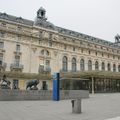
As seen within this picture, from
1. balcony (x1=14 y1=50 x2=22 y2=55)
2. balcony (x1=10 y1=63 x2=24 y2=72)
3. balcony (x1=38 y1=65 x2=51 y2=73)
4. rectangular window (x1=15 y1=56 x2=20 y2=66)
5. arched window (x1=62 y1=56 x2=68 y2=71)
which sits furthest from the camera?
arched window (x1=62 y1=56 x2=68 y2=71)

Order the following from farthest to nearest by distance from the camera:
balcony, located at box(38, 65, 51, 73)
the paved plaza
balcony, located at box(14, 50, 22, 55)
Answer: balcony, located at box(38, 65, 51, 73) < balcony, located at box(14, 50, 22, 55) < the paved plaza

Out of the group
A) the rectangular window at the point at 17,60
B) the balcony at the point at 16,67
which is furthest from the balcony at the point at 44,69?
the rectangular window at the point at 17,60

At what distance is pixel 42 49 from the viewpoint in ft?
176

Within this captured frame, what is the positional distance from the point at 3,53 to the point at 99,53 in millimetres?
34444

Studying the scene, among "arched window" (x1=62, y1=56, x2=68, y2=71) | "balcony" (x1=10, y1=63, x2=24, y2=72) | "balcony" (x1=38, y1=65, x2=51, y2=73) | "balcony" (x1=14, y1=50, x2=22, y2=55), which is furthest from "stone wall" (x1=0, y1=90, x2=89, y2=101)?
"arched window" (x1=62, y1=56, x2=68, y2=71)

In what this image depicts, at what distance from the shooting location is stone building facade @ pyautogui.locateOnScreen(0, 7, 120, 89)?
48.3 m

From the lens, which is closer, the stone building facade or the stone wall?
the stone wall

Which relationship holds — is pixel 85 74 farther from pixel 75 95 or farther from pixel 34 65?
pixel 75 95

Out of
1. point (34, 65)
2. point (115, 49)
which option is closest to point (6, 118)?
point (34, 65)

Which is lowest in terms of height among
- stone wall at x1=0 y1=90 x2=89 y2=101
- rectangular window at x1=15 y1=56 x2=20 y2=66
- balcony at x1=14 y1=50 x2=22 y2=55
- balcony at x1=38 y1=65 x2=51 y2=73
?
stone wall at x1=0 y1=90 x2=89 y2=101

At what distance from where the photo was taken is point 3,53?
47.0 metres

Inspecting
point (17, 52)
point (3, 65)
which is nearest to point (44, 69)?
point (17, 52)

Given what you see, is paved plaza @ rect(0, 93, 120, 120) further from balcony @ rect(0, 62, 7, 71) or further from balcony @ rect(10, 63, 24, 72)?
balcony @ rect(10, 63, 24, 72)

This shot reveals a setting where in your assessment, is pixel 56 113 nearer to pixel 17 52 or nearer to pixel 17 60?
pixel 17 60
